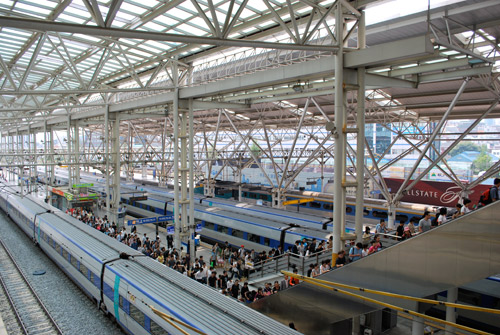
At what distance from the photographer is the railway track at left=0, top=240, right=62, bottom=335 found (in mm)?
9984

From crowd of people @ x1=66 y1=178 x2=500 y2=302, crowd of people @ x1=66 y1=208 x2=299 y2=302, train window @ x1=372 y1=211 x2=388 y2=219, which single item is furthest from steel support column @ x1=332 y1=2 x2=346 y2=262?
train window @ x1=372 y1=211 x2=388 y2=219

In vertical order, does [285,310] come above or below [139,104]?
below

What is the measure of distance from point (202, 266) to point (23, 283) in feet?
24.0

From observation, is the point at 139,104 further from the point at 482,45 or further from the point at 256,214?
the point at 482,45

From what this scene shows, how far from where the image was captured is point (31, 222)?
727 inches

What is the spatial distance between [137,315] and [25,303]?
6139 millimetres

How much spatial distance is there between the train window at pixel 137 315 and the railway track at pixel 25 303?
2.84 metres

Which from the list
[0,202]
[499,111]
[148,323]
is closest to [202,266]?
[148,323]

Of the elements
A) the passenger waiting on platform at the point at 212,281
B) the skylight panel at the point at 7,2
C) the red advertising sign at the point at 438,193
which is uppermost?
the skylight panel at the point at 7,2

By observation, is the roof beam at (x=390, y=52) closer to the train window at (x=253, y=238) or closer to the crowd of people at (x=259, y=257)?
the crowd of people at (x=259, y=257)

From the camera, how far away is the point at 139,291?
813 centimetres

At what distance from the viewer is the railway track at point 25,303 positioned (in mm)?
9984

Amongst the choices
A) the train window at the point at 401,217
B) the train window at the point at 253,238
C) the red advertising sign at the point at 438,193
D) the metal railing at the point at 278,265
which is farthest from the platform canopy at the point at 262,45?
the red advertising sign at the point at 438,193

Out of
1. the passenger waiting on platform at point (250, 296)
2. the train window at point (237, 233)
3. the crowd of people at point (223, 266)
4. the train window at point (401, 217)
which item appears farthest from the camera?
the train window at point (401, 217)
